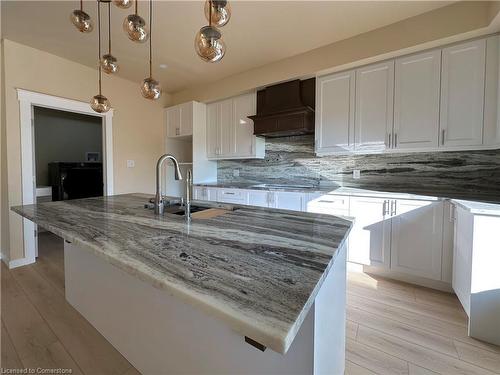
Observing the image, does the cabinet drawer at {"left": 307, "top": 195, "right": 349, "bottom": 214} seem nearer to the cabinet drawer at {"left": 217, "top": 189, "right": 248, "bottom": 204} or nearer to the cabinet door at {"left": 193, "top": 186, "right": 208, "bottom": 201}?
the cabinet drawer at {"left": 217, "top": 189, "right": 248, "bottom": 204}

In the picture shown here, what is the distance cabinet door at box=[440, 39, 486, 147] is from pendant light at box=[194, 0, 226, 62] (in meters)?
2.11

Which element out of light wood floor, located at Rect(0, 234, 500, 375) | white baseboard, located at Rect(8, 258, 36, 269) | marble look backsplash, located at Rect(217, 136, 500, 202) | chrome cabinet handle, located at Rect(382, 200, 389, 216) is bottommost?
light wood floor, located at Rect(0, 234, 500, 375)

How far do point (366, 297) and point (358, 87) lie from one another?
212 centimetres

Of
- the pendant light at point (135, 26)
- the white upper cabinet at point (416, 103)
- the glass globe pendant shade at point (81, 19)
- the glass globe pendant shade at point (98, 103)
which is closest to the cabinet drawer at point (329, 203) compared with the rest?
the white upper cabinet at point (416, 103)

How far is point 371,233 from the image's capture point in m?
2.35

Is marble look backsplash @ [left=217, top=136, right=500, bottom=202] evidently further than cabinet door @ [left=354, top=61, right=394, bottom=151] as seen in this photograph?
No

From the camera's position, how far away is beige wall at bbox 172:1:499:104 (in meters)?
1.91

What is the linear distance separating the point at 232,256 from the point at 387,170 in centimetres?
257

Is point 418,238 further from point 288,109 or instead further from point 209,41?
point 209,41

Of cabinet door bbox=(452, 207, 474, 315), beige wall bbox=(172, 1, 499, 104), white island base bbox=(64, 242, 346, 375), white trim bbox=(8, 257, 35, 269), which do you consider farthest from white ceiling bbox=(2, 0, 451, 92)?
white trim bbox=(8, 257, 35, 269)

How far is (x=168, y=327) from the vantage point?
1.04 m

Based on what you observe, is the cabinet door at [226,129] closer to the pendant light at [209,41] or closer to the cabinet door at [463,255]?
the pendant light at [209,41]

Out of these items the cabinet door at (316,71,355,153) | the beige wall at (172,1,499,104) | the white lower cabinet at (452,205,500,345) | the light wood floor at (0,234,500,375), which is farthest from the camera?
the cabinet door at (316,71,355,153)

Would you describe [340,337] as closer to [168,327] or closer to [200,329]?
[200,329]
